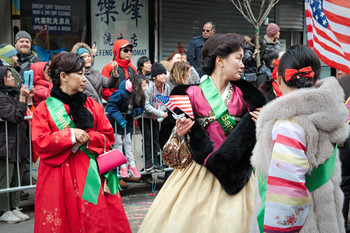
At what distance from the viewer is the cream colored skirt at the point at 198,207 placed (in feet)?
11.3

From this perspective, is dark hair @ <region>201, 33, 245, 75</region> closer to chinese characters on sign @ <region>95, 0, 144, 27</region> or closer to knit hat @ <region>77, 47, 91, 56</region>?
knit hat @ <region>77, 47, 91, 56</region>

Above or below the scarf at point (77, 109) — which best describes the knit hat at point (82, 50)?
above

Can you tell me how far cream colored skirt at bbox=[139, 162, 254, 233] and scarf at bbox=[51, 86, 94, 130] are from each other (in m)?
1.05

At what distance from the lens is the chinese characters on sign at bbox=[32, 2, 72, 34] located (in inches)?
437

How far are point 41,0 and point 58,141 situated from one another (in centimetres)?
768

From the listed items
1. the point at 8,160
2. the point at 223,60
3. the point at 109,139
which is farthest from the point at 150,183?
the point at 223,60

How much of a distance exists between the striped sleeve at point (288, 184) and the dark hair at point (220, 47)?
46.7 inches

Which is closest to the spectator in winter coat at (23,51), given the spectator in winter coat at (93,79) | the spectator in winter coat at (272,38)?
the spectator in winter coat at (93,79)

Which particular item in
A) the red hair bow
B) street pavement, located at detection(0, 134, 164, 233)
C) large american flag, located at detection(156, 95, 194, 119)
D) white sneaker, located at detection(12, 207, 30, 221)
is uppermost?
the red hair bow

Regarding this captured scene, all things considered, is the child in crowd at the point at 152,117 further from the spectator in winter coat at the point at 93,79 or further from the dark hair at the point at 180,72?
the spectator in winter coat at the point at 93,79

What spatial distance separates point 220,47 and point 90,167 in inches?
60.1

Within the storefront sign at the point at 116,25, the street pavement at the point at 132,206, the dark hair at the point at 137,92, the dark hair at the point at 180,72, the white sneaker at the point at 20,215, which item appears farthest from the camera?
the storefront sign at the point at 116,25

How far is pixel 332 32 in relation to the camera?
4.27 meters

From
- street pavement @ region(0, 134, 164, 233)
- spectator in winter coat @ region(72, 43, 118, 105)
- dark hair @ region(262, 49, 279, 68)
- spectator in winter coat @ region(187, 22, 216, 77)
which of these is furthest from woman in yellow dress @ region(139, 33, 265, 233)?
spectator in winter coat @ region(187, 22, 216, 77)
